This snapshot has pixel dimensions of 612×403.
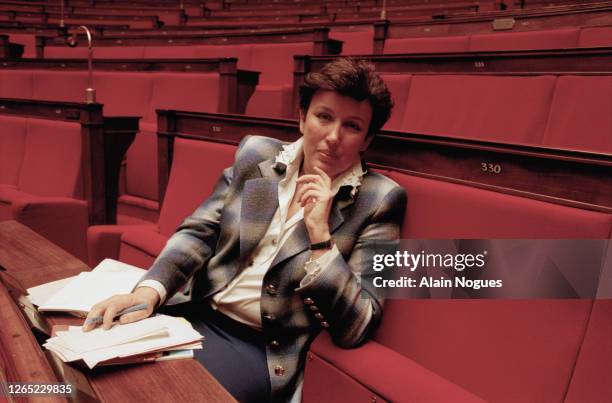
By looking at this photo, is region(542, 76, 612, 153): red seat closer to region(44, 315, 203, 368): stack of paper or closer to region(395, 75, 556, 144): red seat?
region(395, 75, 556, 144): red seat

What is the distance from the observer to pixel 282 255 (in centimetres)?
35

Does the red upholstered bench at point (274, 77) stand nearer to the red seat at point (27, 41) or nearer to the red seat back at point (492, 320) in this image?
the red seat back at point (492, 320)

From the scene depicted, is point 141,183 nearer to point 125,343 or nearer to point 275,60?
point 275,60

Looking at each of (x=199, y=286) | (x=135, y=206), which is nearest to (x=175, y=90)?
(x=135, y=206)

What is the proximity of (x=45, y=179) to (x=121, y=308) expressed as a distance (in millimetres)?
555

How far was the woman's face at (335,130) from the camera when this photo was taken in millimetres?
351

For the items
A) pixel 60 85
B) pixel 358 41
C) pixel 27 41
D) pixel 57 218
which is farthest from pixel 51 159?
pixel 27 41

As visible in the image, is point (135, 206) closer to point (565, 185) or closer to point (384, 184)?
point (384, 184)

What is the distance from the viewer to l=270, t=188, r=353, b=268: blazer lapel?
13.8 inches

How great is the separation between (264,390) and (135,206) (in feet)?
2.08

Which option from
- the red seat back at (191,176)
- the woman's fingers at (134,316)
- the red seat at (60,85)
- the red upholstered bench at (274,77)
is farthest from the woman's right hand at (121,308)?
the red seat at (60,85)

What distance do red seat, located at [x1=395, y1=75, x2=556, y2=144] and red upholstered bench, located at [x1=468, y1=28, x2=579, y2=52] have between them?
0.72 feet

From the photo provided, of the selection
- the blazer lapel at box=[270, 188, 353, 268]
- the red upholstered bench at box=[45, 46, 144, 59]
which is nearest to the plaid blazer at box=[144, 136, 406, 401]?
the blazer lapel at box=[270, 188, 353, 268]

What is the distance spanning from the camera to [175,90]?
0.98 m
